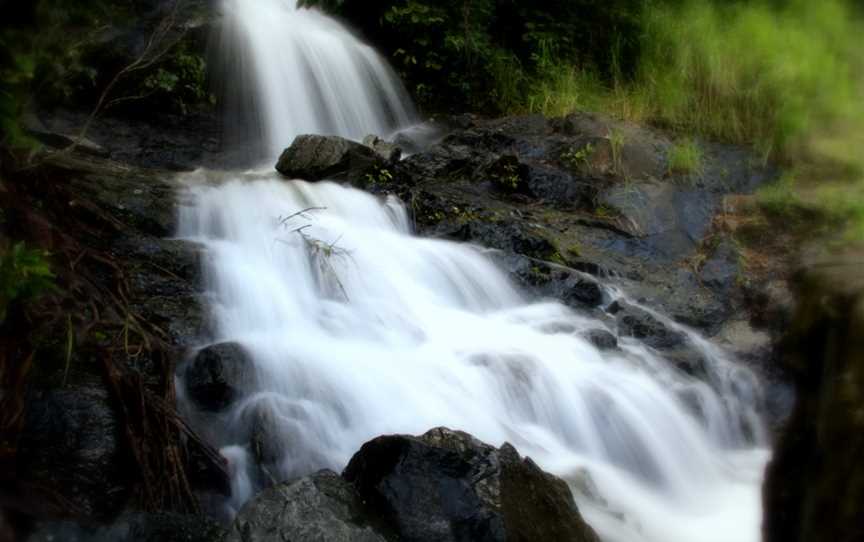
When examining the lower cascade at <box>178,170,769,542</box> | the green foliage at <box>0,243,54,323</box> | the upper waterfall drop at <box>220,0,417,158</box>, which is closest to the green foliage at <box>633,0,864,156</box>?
the upper waterfall drop at <box>220,0,417,158</box>

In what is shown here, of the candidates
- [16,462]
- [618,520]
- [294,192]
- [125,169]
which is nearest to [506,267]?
[294,192]

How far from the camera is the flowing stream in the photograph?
3664 millimetres

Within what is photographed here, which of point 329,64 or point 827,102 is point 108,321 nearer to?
point 329,64

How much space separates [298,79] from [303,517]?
5890mm

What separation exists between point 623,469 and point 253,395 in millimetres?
1853

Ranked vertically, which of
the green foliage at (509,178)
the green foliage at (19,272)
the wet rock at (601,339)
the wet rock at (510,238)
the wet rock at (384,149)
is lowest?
the wet rock at (601,339)

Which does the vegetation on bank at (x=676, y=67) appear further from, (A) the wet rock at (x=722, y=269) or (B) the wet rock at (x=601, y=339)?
A: (B) the wet rock at (x=601, y=339)

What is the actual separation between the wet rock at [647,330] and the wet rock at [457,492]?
6.91 feet

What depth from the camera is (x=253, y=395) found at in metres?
3.64

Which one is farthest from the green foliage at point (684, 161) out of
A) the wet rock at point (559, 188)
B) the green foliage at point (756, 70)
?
the wet rock at point (559, 188)

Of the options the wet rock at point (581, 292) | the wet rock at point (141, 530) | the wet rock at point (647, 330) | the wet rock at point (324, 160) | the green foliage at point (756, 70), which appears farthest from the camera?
the green foliage at point (756, 70)

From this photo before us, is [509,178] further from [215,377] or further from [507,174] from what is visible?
[215,377]

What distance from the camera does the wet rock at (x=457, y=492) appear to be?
279cm

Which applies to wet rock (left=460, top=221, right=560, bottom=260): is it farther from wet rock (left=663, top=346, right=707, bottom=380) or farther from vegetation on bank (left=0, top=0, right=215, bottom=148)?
vegetation on bank (left=0, top=0, right=215, bottom=148)
